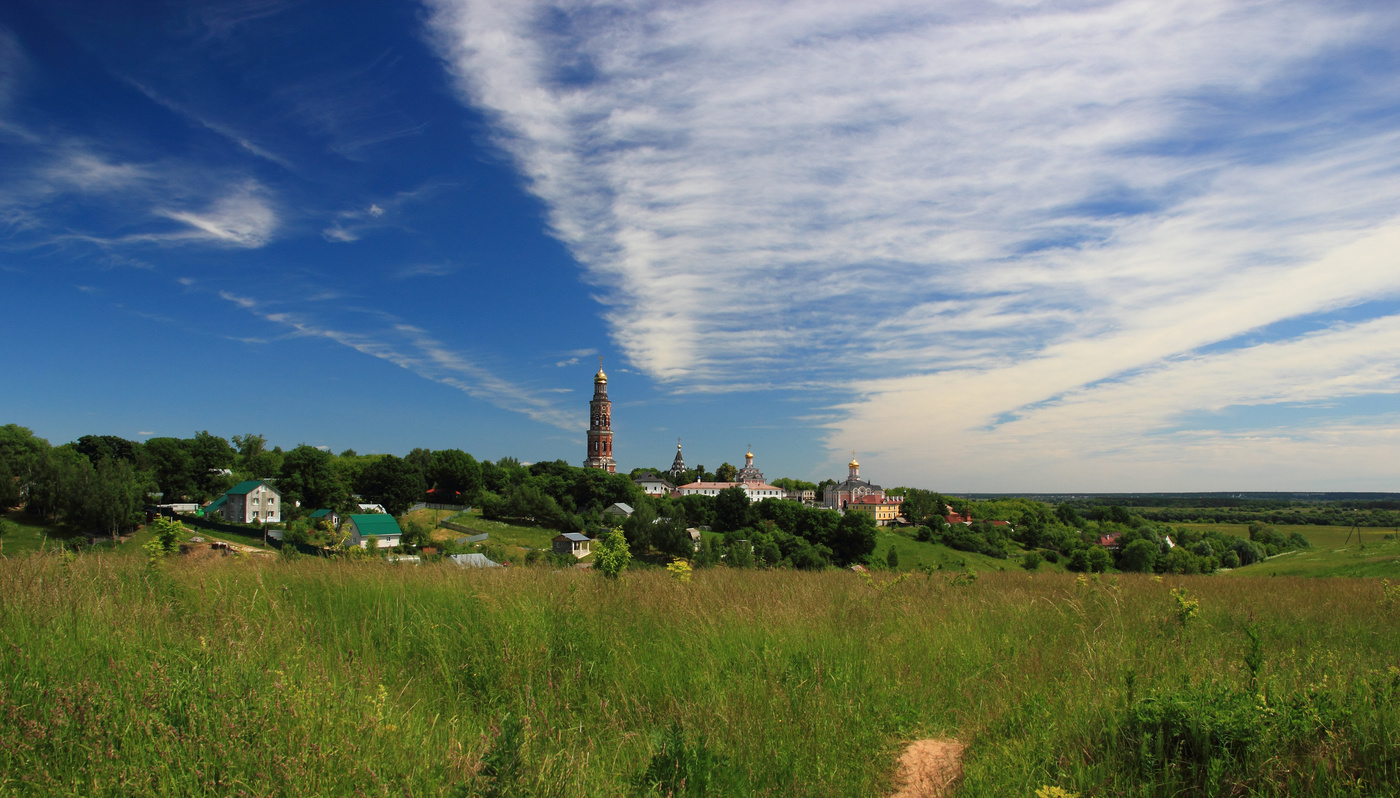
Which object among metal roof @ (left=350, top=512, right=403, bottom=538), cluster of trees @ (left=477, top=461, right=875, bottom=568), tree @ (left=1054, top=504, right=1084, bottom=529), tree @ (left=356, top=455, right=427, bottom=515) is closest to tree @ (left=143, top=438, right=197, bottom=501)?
tree @ (left=356, top=455, right=427, bottom=515)

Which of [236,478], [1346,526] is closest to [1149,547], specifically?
[1346,526]

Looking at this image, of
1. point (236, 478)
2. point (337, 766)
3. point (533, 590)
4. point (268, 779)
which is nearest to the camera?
point (268, 779)

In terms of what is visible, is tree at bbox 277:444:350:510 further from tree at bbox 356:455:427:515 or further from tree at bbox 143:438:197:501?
tree at bbox 143:438:197:501

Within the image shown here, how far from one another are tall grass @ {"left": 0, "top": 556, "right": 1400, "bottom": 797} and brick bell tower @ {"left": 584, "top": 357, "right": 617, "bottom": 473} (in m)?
115

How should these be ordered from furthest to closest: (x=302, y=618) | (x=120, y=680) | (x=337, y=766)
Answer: (x=302, y=618) → (x=120, y=680) → (x=337, y=766)

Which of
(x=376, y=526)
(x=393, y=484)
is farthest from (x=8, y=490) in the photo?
(x=393, y=484)

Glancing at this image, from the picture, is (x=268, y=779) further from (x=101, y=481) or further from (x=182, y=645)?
(x=101, y=481)

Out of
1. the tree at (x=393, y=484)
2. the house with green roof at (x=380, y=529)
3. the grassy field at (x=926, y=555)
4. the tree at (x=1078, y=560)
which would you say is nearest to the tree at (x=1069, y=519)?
the tree at (x=1078, y=560)

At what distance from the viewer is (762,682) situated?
13.6 feet

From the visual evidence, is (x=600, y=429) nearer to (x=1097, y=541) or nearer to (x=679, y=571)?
(x=1097, y=541)

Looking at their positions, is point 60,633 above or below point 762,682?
above

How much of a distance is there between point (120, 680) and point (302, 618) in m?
2.40

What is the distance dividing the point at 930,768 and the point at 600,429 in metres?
121

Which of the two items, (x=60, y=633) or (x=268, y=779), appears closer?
(x=268, y=779)
